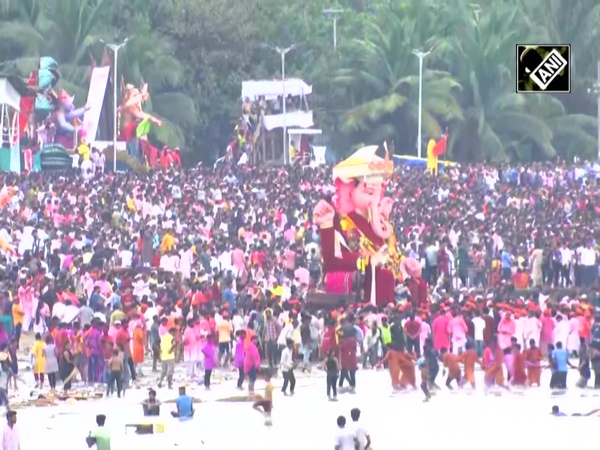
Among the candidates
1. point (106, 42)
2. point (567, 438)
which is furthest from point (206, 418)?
point (106, 42)

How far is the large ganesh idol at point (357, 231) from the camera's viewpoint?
3725cm

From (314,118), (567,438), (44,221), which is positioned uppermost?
(314,118)

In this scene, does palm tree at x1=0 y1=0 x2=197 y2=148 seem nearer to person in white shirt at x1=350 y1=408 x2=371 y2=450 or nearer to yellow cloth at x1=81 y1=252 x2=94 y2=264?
yellow cloth at x1=81 y1=252 x2=94 y2=264

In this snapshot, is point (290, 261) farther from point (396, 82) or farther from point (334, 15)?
point (334, 15)

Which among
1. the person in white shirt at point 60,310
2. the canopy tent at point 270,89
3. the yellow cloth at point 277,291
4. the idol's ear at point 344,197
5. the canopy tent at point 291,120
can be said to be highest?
the canopy tent at point 270,89

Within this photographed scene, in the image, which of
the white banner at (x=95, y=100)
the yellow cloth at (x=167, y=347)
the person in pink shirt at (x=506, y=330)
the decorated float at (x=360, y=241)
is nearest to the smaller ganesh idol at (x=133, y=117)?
the white banner at (x=95, y=100)

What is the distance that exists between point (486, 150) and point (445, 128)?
208 centimetres

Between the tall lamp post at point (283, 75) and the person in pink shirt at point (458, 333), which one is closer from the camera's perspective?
the person in pink shirt at point (458, 333)

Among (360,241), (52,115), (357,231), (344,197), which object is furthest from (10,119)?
(360,241)

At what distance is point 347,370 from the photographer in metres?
30.6

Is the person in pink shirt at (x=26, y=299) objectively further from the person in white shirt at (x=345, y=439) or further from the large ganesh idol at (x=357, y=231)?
the person in white shirt at (x=345, y=439)

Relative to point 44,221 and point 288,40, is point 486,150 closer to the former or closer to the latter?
point 288,40

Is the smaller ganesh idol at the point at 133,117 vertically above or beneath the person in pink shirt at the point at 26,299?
above

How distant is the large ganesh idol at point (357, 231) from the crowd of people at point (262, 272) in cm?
57
